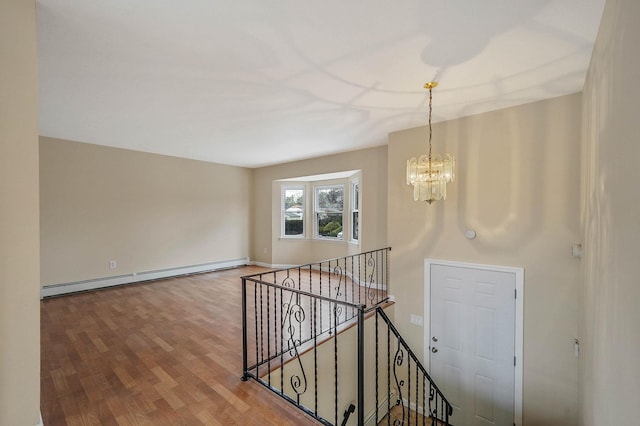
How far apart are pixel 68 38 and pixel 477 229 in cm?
448

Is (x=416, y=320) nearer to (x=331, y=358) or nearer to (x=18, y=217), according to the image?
(x=331, y=358)

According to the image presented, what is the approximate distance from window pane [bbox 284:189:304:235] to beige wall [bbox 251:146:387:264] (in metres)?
0.24

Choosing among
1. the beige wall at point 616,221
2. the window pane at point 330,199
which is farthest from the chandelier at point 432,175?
the window pane at point 330,199

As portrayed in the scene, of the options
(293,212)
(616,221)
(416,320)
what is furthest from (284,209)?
(616,221)

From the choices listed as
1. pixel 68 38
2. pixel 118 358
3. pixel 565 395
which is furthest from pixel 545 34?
pixel 118 358

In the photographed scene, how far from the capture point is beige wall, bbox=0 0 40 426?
56.6 inches

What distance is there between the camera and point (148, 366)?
261 centimetres

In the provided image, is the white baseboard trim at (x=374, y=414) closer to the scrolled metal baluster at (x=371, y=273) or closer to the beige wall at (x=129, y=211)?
the scrolled metal baluster at (x=371, y=273)

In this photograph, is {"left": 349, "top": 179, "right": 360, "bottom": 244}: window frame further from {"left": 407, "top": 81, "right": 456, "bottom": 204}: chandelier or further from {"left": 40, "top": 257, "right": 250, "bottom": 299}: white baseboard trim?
{"left": 407, "top": 81, "right": 456, "bottom": 204}: chandelier

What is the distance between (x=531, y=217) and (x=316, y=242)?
4.75m

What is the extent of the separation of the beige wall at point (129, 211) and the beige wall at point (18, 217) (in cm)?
413

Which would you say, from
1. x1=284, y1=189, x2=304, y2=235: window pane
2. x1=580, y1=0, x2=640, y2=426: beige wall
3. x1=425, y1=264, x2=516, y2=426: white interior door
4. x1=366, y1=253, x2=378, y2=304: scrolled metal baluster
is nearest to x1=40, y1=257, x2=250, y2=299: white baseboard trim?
x1=284, y1=189, x2=304, y2=235: window pane

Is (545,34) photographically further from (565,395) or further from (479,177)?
(565,395)

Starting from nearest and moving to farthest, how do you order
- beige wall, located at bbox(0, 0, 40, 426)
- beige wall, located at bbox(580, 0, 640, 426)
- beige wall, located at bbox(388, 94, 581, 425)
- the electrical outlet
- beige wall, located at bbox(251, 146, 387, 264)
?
beige wall, located at bbox(580, 0, 640, 426) → beige wall, located at bbox(0, 0, 40, 426) → beige wall, located at bbox(388, 94, 581, 425) → the electrical outlet → beige wall, located at bbox(251, 146, 387, 264)
